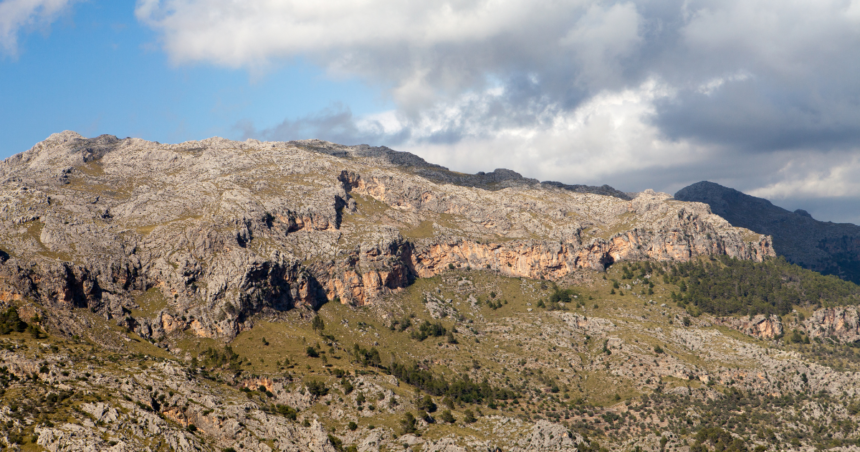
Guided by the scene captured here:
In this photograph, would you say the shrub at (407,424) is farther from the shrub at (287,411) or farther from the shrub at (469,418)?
the shrub at (287,411)

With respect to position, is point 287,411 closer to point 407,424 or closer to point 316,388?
point 316,388

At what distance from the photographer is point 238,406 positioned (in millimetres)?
147500

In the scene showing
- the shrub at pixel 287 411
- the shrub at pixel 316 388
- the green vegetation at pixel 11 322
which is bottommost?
the shrub at pixel 287 411

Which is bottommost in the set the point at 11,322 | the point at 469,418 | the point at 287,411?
the point at 469,418

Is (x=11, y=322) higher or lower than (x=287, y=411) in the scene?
higher

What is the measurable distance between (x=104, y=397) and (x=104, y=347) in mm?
49919

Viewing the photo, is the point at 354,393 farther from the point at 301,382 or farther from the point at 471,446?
the point at 471,446

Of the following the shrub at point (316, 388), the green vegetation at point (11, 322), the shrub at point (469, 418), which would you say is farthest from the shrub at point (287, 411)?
the green vegetation at point (11, 322)

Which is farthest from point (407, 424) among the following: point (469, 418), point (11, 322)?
point (11, 322)

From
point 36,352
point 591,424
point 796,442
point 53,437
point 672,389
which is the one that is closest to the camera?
point 53,437

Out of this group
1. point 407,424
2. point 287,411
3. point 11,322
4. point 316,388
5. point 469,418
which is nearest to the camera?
point 407,424

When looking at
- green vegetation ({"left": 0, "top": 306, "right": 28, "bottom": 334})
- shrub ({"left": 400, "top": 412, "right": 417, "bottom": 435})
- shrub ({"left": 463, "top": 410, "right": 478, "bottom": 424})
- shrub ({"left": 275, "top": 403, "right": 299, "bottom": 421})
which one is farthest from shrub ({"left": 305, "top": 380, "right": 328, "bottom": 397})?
green vegetation ({"left": 0, "top": 306, "right": 28, "bottom": 334})

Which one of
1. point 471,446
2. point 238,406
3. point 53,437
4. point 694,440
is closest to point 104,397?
point 53,437

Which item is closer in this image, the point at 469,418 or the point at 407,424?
the point at 407,424
